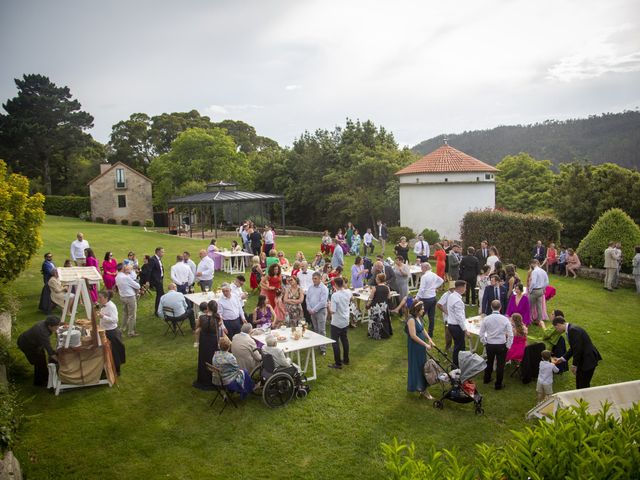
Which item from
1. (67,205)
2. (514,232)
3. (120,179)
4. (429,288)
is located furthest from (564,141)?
(429,288)

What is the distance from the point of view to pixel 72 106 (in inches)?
2350

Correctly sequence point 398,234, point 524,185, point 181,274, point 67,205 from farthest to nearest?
1. point 67,205
2. point 524,185
3. point 398,234
4. point 181,274

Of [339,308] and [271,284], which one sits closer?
[339,308]

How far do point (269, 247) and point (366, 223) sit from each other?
20.4m

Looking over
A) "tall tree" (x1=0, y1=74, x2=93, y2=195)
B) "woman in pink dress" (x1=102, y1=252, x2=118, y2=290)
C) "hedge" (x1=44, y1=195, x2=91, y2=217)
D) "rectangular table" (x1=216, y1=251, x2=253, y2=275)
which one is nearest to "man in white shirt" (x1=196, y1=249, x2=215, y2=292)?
"woman in pink dress" (x1=102, y1=252, x2=118, y2=290)

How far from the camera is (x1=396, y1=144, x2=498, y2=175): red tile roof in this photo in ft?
93.4

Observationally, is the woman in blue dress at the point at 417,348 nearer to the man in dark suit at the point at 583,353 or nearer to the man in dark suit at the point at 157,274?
the man in dark suit at the point at 583,353

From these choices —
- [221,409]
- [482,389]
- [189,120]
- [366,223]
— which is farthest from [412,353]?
[189,120]

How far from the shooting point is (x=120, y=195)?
156ft

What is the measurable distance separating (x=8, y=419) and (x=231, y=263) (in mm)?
13212

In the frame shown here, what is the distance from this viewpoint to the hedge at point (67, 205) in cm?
4931

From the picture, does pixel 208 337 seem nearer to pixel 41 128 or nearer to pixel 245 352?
pixel 245 352

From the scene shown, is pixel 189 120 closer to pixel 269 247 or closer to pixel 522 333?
pixel 269 247

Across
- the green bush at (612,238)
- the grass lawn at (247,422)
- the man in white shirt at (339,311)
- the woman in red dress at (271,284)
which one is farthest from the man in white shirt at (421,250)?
the green bush at (612,238)
